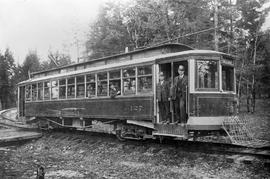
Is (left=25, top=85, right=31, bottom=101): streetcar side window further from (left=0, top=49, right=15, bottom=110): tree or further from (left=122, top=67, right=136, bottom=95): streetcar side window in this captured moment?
(left=0, top=49, right=15, bottom=110): tree

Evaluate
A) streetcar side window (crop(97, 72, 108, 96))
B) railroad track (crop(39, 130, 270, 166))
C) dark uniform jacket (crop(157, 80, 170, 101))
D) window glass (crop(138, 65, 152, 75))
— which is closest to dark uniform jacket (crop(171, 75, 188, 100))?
dark uniform jacket (crop(157, 80, 170, 101))

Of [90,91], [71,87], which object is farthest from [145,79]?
[71,87]

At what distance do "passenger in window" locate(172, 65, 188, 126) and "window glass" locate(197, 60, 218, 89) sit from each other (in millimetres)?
428

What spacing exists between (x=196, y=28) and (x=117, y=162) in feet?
53.8

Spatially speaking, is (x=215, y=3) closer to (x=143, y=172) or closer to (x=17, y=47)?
(x=143, y=172)

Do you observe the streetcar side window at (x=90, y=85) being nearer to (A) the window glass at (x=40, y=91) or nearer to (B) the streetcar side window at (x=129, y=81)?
(B) the streetcar side window at (x=129, y=81)

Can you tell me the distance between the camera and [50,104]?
52.2ft

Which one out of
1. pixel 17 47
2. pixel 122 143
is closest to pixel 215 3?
pixel 122 143

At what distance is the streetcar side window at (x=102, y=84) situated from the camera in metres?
12.2

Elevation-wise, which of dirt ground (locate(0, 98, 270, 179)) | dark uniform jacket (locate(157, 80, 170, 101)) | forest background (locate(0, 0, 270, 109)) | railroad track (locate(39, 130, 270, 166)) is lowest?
dirt ground (locate(0, 98, 270, 179))

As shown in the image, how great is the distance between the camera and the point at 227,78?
1011 cm

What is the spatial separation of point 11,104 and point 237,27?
133ft

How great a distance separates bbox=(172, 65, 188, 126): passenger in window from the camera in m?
9.40

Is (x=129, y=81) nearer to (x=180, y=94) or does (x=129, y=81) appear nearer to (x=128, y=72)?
(x=128, y=72)
